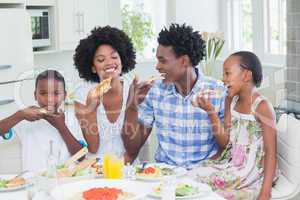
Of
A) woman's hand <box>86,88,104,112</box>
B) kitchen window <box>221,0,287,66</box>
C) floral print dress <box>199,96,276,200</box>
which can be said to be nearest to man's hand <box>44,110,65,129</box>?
woman's hand <box>86,88,104,112</box>

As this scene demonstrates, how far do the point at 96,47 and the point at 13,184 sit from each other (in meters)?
0.94

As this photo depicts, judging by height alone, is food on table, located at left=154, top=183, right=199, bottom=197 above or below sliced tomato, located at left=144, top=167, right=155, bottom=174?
below

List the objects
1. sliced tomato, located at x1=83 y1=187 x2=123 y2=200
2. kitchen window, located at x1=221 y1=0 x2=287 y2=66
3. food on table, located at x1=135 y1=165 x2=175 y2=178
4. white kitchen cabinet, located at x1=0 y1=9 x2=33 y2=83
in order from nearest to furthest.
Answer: sliced tomato, located at x1=83 y1=187 x2=123 y2=200, food on table, located at x1=135 y1=165 x2=175 y2=178, white kitchen cabinet, located at x1=0 y1=9 x2=33 y2=83, kitchen window, located at x1=221 y1=0 x2=287 y2=66

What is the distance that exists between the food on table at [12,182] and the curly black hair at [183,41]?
0.98m

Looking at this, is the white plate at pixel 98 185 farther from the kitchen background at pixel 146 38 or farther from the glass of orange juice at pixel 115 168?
the kitchen background at pixel 146 38

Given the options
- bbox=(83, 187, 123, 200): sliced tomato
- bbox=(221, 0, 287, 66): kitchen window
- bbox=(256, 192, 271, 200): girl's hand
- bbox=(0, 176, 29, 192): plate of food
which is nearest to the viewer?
bbox=(83, 187, 123, 200): sliced tomato

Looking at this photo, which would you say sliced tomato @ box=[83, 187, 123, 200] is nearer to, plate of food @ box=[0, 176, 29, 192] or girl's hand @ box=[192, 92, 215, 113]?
plate of food @ box=[0, 176, 29, 192]

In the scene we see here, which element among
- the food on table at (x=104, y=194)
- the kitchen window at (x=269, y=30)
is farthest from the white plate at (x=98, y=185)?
the kitchen window at (x=269, y=30)

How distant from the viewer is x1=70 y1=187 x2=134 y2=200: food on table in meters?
1.61

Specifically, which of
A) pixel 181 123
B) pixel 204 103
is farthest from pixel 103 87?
pixel 204 103

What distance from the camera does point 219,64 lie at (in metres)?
4.27

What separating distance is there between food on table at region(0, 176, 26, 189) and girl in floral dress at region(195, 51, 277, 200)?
774 millimetres

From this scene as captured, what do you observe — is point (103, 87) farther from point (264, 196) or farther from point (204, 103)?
point (264, 196)

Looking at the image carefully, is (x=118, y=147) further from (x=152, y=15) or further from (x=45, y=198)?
(x=152, y=15)
